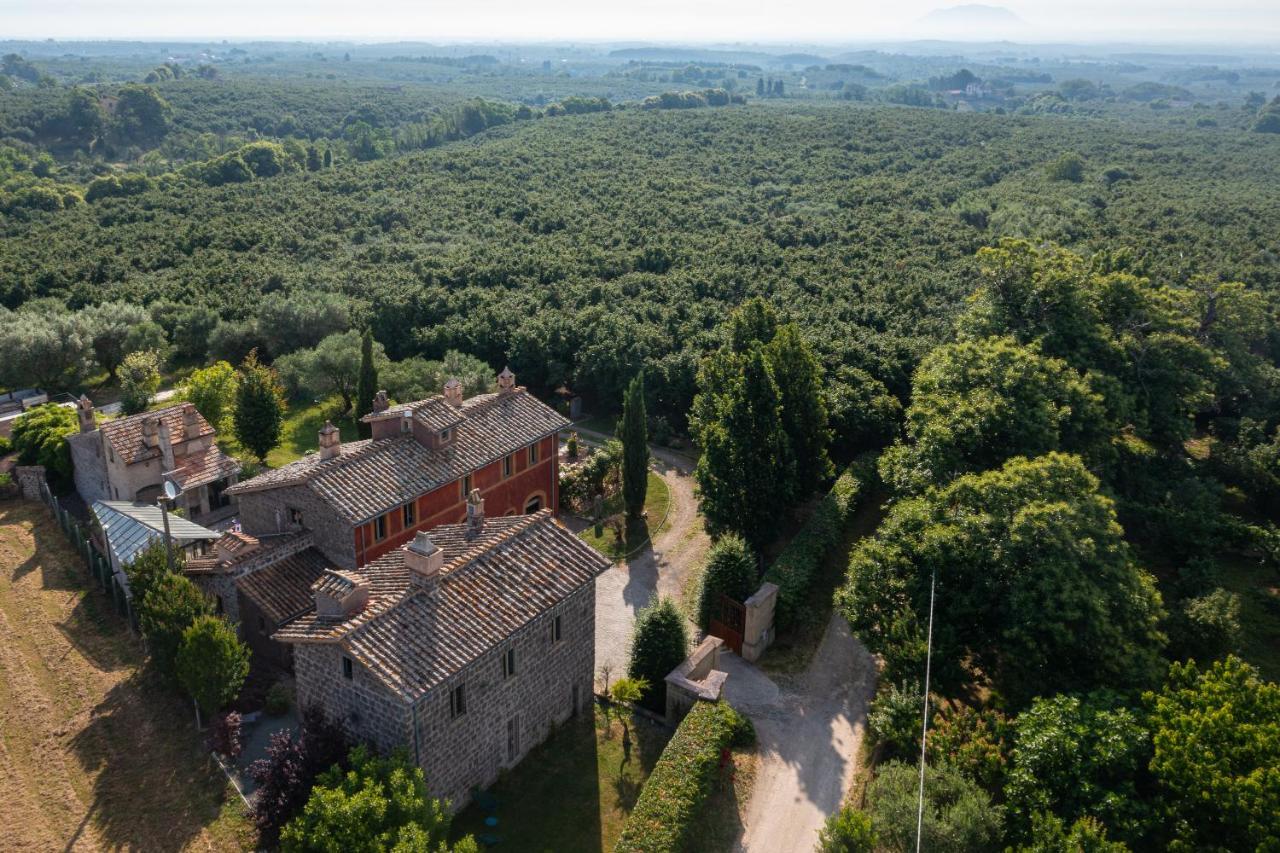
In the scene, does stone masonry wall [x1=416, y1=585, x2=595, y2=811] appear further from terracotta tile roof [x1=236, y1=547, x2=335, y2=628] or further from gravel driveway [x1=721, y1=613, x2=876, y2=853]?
terracotta tile roof [x1=236, y1=547, x2=335, y2=628]

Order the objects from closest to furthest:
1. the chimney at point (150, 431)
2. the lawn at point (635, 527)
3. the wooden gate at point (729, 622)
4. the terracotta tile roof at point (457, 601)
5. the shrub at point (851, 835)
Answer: the shrub at point (851, 835) → the terracotta tile roof at point (457, 601) → the wooden gate at point (729, 622) → the chimney at point (150, 431) → the lawn at point (635, 527)

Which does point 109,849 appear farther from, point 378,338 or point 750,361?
point 378,338

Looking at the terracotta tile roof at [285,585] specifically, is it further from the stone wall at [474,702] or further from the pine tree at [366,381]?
the pine tree at [366,381]

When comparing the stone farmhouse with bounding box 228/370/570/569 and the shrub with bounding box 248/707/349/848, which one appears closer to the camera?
the shrub with bounding box 248/707/349/848

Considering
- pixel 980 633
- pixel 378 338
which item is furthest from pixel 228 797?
pixel 378 338

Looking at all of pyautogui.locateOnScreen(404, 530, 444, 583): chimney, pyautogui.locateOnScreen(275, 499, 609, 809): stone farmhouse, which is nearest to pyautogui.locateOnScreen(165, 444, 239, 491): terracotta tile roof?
pyautogui.locateOnScreen(275, 499, 609, 809): stone farmhouse

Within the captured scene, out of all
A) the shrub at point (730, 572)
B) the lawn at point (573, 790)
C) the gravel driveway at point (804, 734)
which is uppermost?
the shrub at point (730, 572)

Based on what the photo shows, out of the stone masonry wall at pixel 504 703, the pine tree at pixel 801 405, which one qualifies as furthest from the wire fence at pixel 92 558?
the pine tree at pixel 801 405
